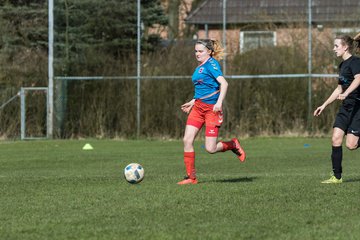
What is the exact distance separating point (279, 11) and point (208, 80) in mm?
17368

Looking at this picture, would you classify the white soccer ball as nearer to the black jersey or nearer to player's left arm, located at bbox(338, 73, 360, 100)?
player's left arm, located at bbox(338, 73, 360, 100)

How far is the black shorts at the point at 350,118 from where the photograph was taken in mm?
10970

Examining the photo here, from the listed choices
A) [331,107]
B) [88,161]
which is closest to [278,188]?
[88,161]

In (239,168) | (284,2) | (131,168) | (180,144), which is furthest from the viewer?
(284,2)

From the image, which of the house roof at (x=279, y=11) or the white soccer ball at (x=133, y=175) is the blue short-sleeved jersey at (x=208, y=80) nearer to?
the white soccer ball at (x=133, y=175)

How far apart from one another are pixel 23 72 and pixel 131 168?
1601 cm

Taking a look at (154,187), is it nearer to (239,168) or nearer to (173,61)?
(239,168)

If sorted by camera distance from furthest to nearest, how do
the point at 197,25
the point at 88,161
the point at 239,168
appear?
the point at 197,25, the point at 88,161, the point at 239,168

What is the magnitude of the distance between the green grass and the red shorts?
68cm

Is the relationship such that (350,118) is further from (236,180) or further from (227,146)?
(236,180)

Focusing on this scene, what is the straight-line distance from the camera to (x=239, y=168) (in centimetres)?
1545

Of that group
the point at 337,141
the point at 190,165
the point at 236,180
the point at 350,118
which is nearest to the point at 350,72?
the point at 350,118

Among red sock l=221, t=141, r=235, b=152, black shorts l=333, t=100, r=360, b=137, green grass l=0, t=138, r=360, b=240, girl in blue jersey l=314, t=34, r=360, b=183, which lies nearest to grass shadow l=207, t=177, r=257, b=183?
green grass l=0, t=138, r=360, b=240

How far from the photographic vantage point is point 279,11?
28234 millimetres
